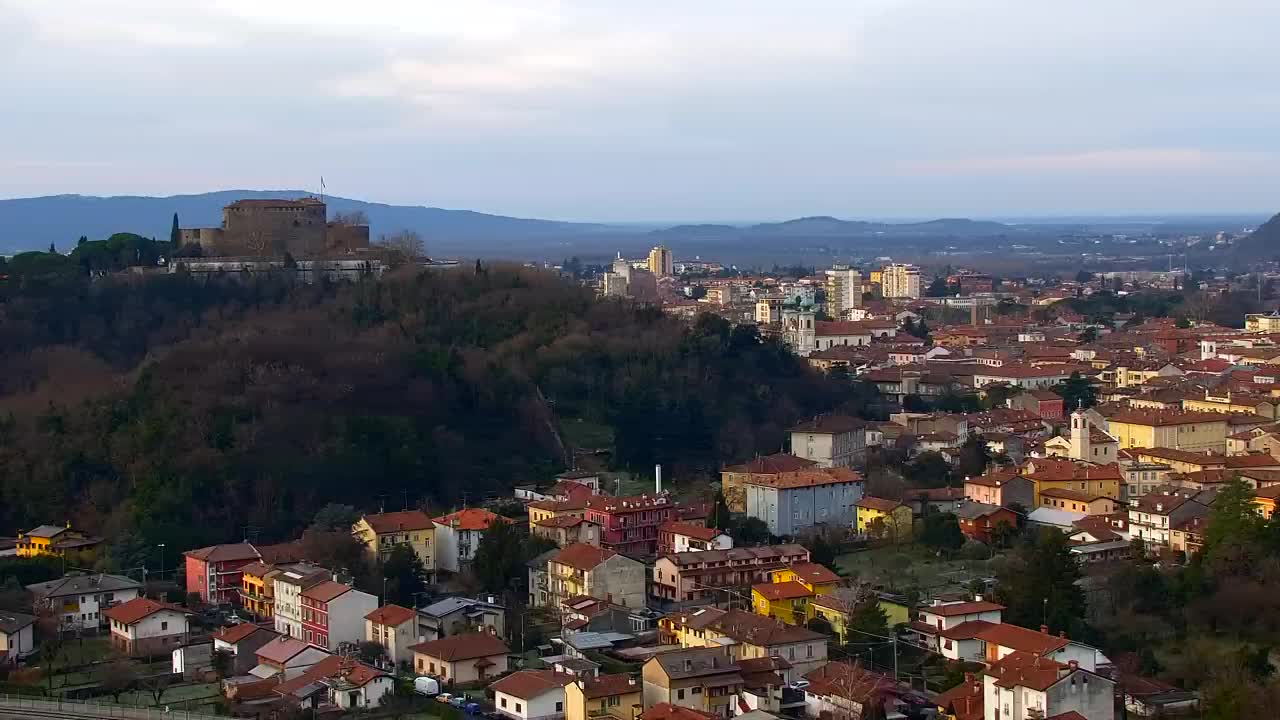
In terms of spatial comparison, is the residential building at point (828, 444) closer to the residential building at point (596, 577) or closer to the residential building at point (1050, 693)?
the residential building at point (596, 577)

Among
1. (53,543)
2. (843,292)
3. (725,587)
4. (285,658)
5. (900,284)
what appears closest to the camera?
(285,658)

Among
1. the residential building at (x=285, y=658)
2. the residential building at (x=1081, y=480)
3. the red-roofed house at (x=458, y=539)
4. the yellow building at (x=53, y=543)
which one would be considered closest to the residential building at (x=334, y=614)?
the residential building at (x=285, y=658)

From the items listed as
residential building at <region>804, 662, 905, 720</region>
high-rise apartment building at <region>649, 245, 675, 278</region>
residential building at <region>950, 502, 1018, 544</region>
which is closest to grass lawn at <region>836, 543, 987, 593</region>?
residential building at <region>950, 502, 1018, 544</region>

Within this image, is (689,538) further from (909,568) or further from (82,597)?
(82,597)

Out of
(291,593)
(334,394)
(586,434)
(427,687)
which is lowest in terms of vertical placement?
(427,687)

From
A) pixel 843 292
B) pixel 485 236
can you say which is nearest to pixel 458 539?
pixel 843 292

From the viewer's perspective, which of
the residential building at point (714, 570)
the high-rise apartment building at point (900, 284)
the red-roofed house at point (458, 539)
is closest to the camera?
the residential building at point (714, 570)

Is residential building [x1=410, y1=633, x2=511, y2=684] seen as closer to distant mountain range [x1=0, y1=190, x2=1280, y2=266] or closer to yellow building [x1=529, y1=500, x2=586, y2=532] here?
yellow building [x1=529, y1=500, x2=586, y2=532]
